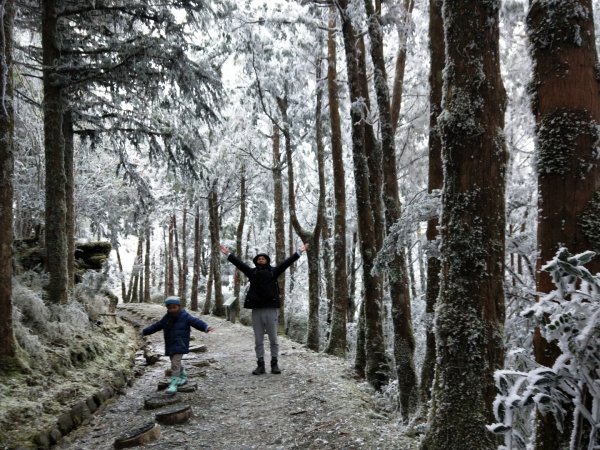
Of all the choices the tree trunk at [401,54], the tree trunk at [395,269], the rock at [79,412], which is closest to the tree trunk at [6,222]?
the rock at [79,412]

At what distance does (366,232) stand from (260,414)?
12.9ft

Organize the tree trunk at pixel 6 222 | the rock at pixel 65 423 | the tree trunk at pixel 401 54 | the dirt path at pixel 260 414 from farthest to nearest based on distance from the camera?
the tree trunk at pixel 401 54 < the tree trunk at pixel 6 222 < the rock at pixel 65 423 < the dirt path at pixel 260 414

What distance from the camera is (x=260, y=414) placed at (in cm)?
602

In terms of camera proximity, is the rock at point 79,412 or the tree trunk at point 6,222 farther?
the tree trunk at point 6,222

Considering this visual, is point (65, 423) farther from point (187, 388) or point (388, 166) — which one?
point (388, 166)

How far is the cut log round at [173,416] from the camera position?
5688mm

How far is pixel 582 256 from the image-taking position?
1839 millimetres

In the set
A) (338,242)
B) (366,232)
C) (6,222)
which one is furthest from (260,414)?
(338,242)

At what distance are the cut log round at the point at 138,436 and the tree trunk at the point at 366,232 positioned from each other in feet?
14.4

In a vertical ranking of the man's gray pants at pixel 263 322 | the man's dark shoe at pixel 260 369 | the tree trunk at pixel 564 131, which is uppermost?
the tree trunk at pixel 564 131

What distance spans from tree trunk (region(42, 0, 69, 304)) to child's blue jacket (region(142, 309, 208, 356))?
3120mm

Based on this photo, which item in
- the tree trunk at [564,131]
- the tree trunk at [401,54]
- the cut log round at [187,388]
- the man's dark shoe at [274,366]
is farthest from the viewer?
the man's dark shoe at [274,366]

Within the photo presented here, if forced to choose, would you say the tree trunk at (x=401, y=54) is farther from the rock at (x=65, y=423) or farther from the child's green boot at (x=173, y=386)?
the rock at (x=65, y=423)

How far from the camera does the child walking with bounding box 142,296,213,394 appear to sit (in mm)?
7031
